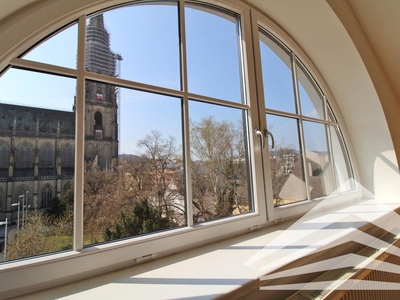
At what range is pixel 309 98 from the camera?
74.5 inches

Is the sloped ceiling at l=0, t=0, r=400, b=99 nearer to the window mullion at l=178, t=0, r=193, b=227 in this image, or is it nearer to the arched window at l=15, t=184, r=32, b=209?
the window mullion at l=178, t=0, r=193, b=227

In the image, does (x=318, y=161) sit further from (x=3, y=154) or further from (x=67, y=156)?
(x=3, y=154)

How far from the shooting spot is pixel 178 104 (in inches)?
43.3

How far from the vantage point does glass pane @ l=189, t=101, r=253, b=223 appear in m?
1.12

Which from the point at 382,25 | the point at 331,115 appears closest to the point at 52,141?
the point at 331,115

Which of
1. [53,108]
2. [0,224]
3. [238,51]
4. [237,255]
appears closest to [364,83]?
[238,51]

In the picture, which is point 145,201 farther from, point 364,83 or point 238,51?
point 364,83

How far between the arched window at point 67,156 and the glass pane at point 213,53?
653 mm

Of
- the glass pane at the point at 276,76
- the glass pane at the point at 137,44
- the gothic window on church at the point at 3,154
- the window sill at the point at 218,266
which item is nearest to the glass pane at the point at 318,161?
the glass pane at the point at 276,76

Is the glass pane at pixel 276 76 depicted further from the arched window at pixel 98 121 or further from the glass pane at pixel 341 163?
the arched window at pixel 98 121

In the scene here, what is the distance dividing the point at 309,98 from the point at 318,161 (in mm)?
577

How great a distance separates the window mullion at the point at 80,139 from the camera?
77 cm

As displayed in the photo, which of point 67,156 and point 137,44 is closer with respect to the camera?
point 67,156

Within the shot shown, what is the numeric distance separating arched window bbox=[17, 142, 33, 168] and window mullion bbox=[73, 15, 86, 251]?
148 millimetres
